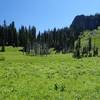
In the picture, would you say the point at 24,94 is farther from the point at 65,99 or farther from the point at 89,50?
the point at 89,50

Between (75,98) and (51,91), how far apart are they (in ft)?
10.6

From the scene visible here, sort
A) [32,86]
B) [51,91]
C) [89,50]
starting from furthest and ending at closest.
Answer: [89,50] → [32,86] → [51,91]

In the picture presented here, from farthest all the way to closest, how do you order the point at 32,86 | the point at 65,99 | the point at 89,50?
the point at 89,50
the point at 32,86
the point at 65,99

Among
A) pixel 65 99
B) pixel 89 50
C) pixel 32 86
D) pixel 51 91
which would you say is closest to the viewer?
pixel 65 99

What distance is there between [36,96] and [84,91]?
459 centimetres

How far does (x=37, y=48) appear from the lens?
18550 centimetres

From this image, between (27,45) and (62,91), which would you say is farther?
(27,45)

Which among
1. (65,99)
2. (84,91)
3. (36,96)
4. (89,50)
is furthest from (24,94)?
(89,50)

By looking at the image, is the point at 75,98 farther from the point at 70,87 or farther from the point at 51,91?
the point at 70,87

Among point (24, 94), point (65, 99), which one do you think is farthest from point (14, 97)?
point (65, 99)

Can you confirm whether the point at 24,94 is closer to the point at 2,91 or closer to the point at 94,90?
the point at 2,91

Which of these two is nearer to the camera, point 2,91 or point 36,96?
point 36,96

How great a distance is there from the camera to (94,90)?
25.3 meters

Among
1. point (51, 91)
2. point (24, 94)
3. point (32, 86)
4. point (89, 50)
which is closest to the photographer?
point (24, 94)
